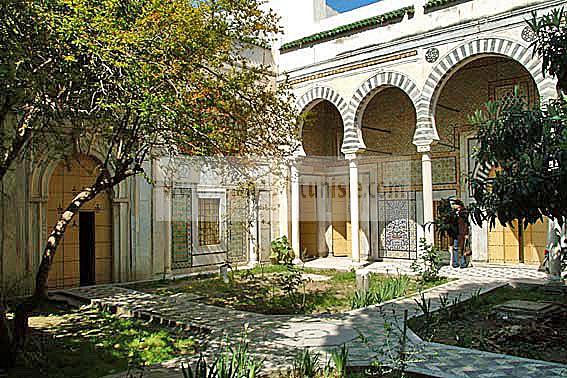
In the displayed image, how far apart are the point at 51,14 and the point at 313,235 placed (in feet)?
38.0

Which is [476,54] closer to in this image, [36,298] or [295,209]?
[295,209]

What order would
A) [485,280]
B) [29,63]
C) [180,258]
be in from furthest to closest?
[180,258] < [485,280] < [29,63]

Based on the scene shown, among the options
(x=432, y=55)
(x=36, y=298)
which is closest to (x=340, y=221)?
(x=432, y=55)

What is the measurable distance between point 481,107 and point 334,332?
8.61 meters

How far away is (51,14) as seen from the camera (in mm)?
4688

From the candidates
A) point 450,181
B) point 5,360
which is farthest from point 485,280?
point 5,360

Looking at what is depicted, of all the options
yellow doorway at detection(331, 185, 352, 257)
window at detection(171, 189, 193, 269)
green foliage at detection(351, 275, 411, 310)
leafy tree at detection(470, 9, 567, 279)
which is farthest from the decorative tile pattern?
leafy tree at detection(470, 9, 567, 279)

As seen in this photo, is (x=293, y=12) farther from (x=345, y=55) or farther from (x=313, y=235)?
(x=313, y=235)

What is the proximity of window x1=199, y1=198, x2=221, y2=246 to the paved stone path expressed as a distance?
2.82 meters

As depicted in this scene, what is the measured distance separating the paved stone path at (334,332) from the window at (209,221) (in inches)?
111

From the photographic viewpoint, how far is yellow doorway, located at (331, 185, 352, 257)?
15.5m

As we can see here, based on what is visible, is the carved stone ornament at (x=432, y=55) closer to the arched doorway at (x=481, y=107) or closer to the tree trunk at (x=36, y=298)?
the arched doorway at (x=481, y=107)

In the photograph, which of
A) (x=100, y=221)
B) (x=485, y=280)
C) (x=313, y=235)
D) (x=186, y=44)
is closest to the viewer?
(x=186, y=44)

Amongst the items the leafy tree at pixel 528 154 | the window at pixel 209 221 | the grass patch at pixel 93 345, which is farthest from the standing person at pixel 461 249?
the grass patch at pixel 93 345
